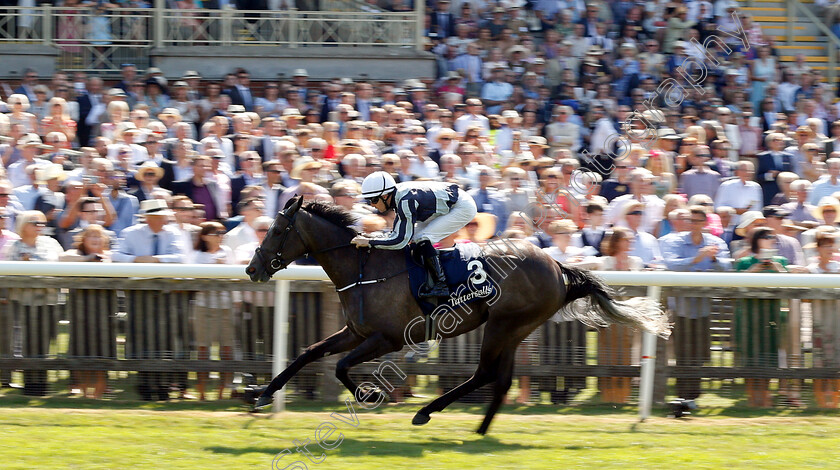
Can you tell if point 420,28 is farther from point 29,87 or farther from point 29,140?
point 29,140

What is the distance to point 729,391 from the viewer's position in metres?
6.50

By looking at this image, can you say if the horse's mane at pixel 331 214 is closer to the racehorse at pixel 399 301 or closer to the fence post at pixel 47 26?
the racehorse at pixel 399 301

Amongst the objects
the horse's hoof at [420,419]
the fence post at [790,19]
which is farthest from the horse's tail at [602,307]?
the fence post at [790,19]

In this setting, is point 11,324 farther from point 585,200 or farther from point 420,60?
point 420,60

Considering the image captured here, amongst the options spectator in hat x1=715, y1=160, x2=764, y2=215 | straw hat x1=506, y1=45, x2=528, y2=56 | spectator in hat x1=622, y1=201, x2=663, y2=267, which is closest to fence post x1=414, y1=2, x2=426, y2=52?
straw hat x1=506, y1=45, x2=528, y2=56

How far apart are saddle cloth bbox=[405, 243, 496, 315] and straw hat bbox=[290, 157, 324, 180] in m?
2.31

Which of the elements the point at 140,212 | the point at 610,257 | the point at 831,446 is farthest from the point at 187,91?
the point at 831,446

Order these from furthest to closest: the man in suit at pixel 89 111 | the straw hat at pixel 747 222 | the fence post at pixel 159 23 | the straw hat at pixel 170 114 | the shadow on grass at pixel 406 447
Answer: the fence post at pixel 159 23 → the man in suit at pixel 89 111 → the straw hat at pixel 170 114 → the straw hat at pixel 747 222 → the shadow on grass at pixel 406 447

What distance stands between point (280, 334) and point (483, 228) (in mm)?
1892

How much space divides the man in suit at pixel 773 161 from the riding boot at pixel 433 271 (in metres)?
4.98

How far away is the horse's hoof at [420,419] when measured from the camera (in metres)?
5.94

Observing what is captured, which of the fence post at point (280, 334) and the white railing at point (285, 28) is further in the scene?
the white railing at point (285, 28)

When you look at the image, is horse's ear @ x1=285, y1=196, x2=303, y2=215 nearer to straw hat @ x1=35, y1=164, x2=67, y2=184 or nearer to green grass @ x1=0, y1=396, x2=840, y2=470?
green grass @ x1=0, y1=396, x2=840, y2=470

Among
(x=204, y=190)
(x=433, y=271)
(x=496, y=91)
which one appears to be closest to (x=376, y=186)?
(x=433, y=271)
